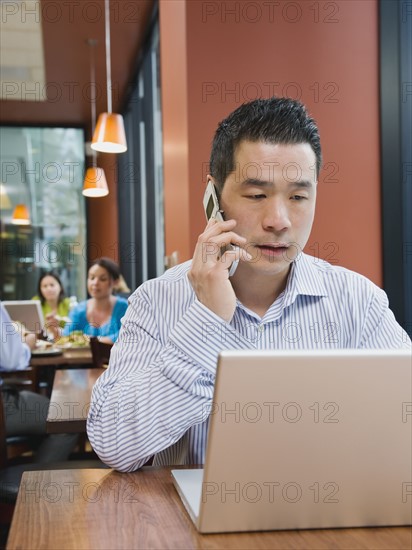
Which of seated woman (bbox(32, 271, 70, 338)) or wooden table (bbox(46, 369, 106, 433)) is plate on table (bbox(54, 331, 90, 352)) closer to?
wooden table (bbox(46, 369, 106, 433))

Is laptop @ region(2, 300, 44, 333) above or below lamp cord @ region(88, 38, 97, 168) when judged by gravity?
below

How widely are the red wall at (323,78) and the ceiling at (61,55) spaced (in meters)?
2.81

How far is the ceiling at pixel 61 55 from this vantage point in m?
5.84

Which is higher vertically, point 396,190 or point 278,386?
point 396,190

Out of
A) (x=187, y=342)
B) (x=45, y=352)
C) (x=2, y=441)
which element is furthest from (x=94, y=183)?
(x=187, y=342)

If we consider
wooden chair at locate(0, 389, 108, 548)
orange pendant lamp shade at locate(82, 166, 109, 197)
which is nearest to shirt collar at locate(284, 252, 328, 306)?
wooden chair at locate(0, 389, 108, 548)

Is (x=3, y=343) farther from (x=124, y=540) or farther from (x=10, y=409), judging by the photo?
(x=124, y=540)

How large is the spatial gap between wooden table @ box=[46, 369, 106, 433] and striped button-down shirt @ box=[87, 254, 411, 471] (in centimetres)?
70

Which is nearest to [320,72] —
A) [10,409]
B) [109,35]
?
[10,409]

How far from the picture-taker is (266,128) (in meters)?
1.49

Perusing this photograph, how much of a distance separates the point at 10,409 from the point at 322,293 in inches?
86.3

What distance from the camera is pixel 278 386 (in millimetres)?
886

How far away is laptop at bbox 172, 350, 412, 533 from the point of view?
2.90 ft

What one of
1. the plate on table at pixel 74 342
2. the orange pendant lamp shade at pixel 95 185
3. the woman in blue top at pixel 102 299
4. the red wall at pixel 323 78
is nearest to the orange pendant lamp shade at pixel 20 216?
the orange pendant lamp shade at pixel 95 185
